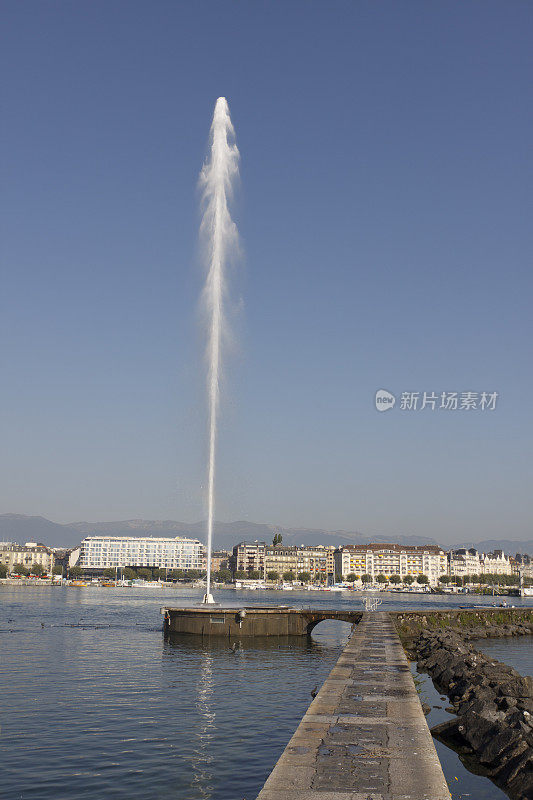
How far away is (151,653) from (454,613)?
45164mm

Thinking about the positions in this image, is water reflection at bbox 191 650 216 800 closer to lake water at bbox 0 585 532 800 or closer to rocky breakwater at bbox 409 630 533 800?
lake water at bbox 0 585 532 800

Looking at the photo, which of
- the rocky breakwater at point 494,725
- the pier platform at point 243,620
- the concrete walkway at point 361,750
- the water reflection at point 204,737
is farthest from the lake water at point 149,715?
the concrete walkway at point 361,750

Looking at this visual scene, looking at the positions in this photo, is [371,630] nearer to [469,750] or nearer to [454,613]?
[469,750]

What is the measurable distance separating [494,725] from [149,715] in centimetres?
1509

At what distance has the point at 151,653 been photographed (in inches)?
2170

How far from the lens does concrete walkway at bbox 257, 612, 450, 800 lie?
528 inches

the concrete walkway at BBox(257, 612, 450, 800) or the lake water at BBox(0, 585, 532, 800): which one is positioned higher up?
the concrete walkway at BBox(257, 612, 450, 800)

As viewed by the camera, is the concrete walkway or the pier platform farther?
the pier platform

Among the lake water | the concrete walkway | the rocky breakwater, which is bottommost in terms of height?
the lake water

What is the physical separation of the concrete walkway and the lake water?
10.6ft

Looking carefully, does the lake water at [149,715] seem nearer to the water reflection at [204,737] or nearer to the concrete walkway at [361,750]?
the water reflection at [204,737]

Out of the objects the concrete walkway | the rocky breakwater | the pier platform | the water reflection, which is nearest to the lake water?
the water reflection

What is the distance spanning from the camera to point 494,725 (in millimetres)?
24672

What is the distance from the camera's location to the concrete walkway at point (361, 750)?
13.4m
